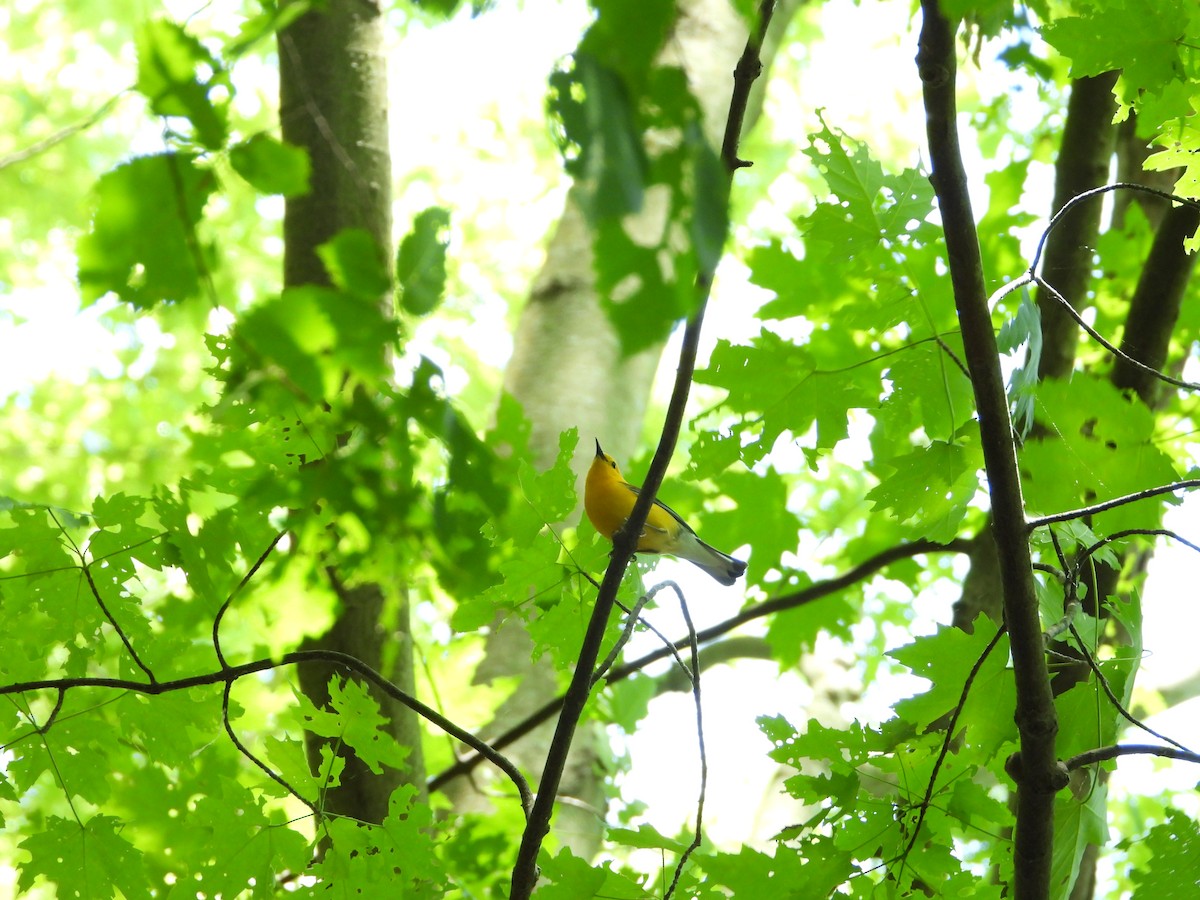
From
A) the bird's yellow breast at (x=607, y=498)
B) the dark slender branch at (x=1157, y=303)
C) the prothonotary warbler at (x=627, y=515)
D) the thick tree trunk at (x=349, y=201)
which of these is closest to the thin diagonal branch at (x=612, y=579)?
the thick tree trunk at (x=349, y=201)

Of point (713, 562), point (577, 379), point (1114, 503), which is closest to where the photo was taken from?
point (1114, 503)

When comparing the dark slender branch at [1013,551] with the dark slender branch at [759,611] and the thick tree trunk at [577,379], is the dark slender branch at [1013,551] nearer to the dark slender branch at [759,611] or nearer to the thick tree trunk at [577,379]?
the dark slender branch at [759,611]

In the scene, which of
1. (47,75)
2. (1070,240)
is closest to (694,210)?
(1070,240)

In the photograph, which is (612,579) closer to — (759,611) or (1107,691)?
(1107,691)

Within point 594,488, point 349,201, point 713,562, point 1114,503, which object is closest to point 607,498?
point 594,488

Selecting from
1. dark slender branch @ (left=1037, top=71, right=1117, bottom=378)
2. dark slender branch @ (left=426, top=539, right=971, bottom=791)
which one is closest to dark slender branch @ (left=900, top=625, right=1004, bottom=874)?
dark slender branch @ (left=426, top=539, right=971, bottom=791)

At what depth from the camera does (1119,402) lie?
6.75 ft

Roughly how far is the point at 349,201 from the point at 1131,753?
96.7 inches

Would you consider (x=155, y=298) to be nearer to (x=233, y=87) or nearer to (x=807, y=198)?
(x=233, y=87)

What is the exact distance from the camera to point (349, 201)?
2.99 meters

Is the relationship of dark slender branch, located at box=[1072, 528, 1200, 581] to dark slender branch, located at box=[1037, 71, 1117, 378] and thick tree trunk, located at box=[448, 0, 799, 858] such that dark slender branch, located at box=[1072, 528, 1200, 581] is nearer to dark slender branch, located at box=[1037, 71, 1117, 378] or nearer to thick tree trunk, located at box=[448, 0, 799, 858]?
dark slender branch, located at box=[1037, 71, 1117, 378]

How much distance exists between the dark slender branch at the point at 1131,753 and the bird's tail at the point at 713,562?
239 cm

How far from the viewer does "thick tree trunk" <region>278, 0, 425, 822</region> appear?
2.83m

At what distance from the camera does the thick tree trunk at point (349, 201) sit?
2828 millimetres
